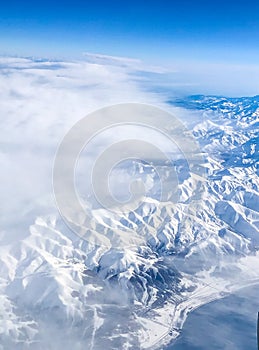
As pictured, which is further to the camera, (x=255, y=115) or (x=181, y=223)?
(x=255, y=115)

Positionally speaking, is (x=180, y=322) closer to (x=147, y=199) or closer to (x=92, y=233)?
(x=92, y=233)

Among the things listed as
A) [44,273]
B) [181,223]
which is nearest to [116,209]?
[181,223]

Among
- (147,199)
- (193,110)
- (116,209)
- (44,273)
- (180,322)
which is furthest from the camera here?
(193,110)

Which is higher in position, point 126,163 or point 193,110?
point 193,110
